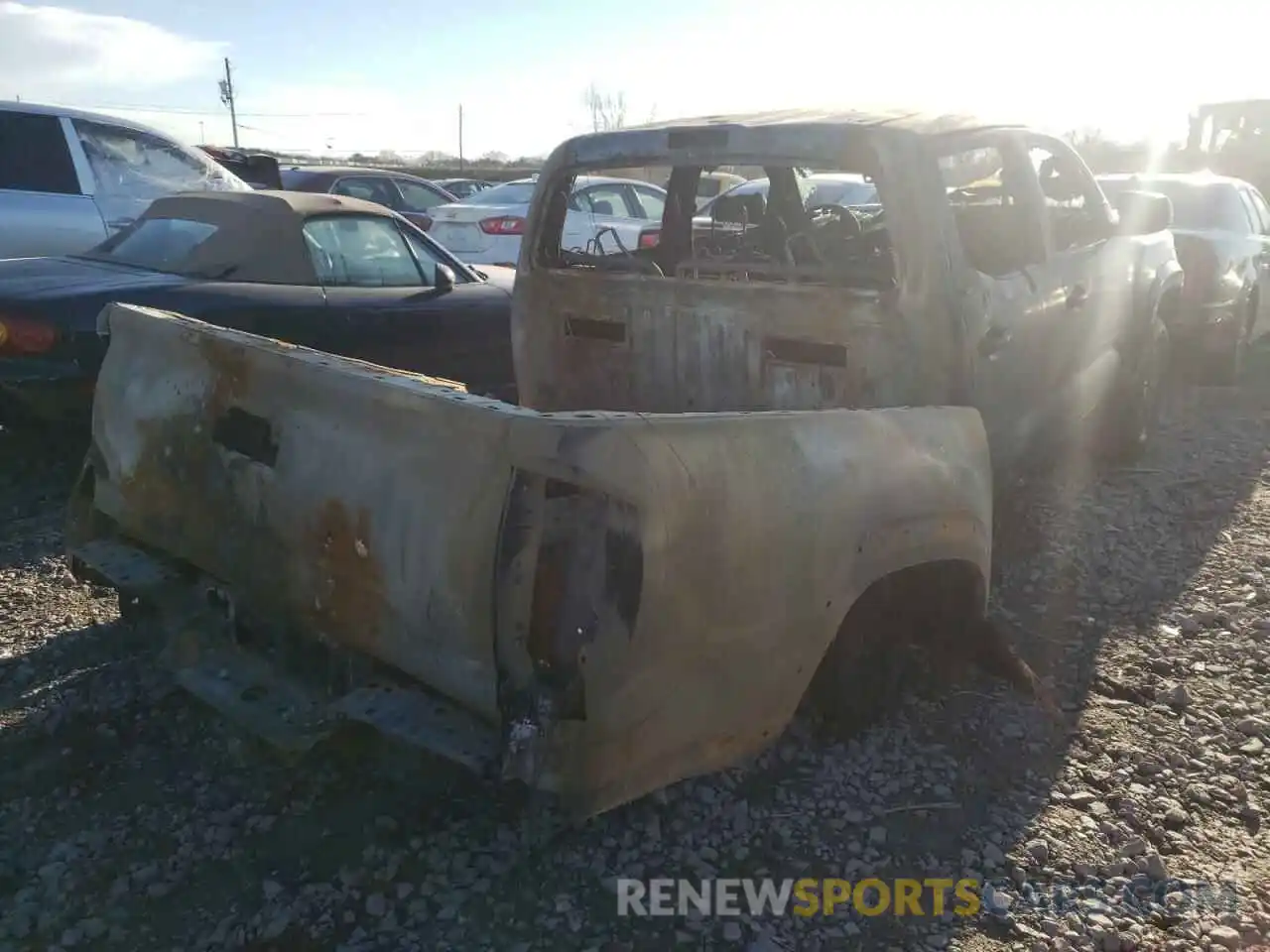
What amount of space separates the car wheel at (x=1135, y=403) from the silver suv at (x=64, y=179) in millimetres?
6611

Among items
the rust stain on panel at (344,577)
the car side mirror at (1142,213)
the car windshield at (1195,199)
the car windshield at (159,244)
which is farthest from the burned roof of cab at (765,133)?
the car windshield at (1195,199)

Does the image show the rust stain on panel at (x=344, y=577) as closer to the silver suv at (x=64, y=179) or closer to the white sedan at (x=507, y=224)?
the silver suv at (x=64, y=179)

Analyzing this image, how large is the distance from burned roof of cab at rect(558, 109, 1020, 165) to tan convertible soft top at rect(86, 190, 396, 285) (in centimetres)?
216

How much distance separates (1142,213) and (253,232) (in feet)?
15.0

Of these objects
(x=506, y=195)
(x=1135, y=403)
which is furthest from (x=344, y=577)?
(x=506, y=195)

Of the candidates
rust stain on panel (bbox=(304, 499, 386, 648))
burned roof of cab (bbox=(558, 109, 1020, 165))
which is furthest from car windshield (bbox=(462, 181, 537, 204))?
rust stain on panel (bbox=(304, 499, 386, 648))

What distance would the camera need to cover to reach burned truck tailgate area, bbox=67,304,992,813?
216cm

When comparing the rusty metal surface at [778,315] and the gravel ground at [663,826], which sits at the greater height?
the rusty metal surface at [778,315]

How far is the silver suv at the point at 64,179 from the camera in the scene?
7.30m

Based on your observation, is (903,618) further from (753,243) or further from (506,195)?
(506,195)

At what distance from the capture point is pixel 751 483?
7.59 ft

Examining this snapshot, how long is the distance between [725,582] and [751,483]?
0.72ft

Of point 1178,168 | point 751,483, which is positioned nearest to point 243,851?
point 751,483

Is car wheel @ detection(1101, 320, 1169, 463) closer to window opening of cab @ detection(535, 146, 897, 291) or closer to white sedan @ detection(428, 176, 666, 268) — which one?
window opening of cab @ detection(535, 146, 897, 291)
